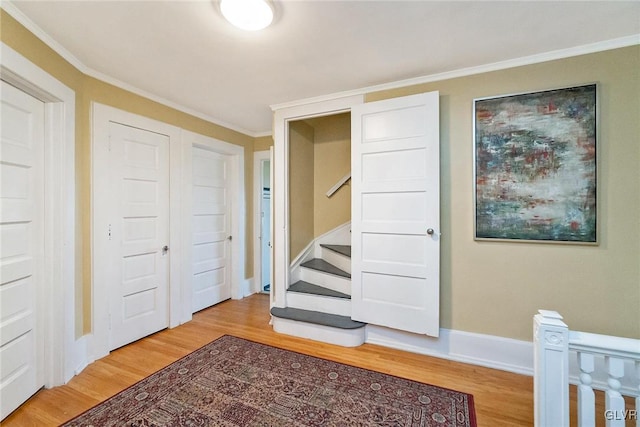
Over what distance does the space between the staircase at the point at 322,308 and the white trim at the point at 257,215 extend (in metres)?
1.10

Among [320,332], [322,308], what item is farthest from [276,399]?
[322,308]

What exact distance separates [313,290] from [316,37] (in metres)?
2.36

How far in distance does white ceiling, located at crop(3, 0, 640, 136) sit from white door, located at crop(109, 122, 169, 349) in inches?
23.4

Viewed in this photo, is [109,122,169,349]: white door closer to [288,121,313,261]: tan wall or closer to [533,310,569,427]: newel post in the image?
[288,121,313,261]: tan wall

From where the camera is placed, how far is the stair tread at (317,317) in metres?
2.58

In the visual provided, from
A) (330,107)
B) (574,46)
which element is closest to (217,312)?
(330,107)

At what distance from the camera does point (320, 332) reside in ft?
8.77

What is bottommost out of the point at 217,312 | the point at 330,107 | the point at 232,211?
the point at 217,312

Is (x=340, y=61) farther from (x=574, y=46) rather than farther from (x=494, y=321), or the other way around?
(x=494, y=321)

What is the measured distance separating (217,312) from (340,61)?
3.13 m

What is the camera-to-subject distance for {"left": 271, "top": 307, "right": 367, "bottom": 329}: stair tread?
258cm

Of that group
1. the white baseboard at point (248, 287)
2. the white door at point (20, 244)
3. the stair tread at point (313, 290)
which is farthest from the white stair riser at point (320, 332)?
the white door at point (20, 244)

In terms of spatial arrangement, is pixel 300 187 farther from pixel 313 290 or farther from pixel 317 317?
pixel 317 317

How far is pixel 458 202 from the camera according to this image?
233cm
